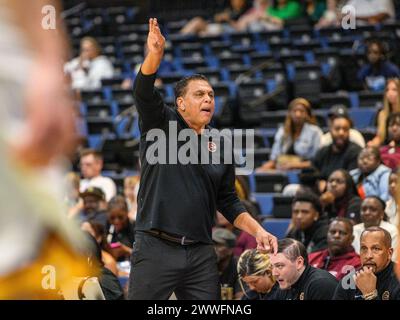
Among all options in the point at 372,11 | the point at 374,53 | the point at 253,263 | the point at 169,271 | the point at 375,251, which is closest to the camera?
the point at 169,271

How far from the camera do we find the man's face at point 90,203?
7727mm

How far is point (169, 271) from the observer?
387cm

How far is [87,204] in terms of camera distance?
7.75 metres

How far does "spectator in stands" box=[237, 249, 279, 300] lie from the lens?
5344 millimetres

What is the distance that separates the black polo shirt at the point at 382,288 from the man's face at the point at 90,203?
3392 millimetres

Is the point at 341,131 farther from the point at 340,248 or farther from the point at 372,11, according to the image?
the point at 372,11

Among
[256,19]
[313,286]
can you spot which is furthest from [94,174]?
[256,19]

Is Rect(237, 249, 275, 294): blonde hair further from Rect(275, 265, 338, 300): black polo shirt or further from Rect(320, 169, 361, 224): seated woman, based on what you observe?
Rect(320, 169, 361, 224): seated woman

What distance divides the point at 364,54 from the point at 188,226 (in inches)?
283

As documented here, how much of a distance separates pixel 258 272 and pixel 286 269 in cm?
48

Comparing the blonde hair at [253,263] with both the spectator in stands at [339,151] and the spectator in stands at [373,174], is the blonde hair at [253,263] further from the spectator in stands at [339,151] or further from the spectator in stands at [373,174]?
the spectator in stands at [339,151]

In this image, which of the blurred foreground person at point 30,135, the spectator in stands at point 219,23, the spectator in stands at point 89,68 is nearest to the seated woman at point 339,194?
the spectator in stands at point 89,68

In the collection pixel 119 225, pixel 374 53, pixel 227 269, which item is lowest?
pixel 227 269

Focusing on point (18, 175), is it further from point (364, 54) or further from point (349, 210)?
point (364, 54)
